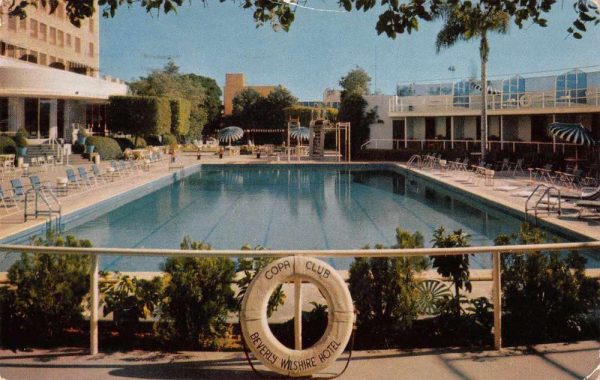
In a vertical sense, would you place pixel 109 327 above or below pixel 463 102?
below

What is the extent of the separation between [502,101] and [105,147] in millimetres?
19281

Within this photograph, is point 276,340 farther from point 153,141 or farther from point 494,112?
point 153,141

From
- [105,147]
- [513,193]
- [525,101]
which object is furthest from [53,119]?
[513,193]

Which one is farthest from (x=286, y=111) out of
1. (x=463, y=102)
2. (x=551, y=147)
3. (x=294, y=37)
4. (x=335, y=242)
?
(x=294, y=37)

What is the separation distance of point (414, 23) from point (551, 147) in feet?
77.8

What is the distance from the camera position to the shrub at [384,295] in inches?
203

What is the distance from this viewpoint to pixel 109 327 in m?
5.32

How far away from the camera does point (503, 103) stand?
30.4 m

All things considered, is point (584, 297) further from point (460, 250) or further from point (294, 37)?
point (294, 37)

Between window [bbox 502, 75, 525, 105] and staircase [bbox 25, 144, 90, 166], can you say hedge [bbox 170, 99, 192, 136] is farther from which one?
window [bbox 502, 75, 525, 105]

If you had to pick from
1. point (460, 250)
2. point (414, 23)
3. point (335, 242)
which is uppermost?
point (414, 23)

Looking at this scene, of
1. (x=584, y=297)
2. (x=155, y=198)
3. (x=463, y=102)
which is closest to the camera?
(x=584, y=297)

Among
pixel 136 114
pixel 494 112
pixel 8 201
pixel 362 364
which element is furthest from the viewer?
pixel 136 114

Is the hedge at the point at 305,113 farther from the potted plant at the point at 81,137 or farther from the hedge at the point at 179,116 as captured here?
the potted plant at the point at 81,137
